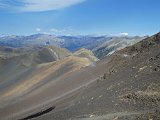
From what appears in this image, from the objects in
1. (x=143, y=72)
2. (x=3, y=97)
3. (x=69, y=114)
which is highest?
(x=143, y=72)

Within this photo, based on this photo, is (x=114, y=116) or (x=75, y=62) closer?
(x=114, y=116)

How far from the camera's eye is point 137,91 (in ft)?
93.2

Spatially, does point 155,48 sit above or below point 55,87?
above

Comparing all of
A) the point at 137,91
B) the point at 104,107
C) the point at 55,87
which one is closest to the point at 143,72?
the point at 137,91

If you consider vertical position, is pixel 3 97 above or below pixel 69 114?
below

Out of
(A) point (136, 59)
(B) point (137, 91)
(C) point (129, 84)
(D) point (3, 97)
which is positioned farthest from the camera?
(D) point (3, 97)

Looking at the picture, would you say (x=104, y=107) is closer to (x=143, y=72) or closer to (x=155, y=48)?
(x=143, y=72)

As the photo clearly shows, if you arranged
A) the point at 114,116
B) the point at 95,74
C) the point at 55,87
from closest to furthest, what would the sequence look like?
the point at 114,116 < the point at 95,74 < the point at 55,87

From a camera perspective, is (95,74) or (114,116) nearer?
(114,116)

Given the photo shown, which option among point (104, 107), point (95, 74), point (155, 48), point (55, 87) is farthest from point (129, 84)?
point (55, 87)

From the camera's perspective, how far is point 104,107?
26.5 meters

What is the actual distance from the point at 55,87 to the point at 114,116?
121 ft

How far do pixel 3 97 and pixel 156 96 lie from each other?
53.0 m

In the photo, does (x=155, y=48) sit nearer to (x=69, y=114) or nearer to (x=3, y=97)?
(x=69, y=114)
